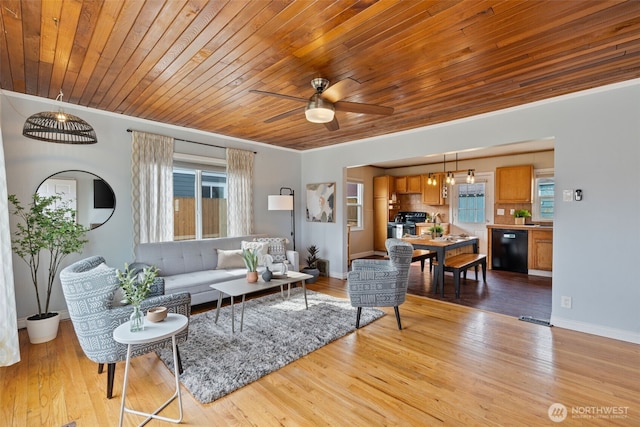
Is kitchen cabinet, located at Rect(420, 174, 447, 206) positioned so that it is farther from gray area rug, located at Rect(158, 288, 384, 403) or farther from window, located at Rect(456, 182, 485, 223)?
gray area rug, located at Rect(158, 288, 384, 403)

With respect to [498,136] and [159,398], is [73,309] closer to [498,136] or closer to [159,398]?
[159,398]

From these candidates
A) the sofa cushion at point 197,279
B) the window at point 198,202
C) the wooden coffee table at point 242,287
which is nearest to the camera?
the wooden coffee table at point 242,287

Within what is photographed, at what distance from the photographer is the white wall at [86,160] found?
126 inches

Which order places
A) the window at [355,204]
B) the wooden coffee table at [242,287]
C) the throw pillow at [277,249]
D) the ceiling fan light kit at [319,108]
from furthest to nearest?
the window at [355,204]
the throw pillow at [277,249]
the wooden coffee table at [242,287]
the ceiling fan light kit at [319,108]

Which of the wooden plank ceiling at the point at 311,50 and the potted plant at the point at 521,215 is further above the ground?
the wooden plank ceiling at the point at 311,50

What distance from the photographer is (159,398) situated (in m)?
2.07

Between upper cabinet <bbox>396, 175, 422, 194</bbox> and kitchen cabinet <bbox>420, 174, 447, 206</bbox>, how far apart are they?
0.48 feet

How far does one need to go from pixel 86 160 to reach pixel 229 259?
7.30 ft

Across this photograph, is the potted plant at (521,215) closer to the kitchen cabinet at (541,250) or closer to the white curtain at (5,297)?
the kitchen cabinet at (541,250)

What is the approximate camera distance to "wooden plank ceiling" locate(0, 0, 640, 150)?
1799mm

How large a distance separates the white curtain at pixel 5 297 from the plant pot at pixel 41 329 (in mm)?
521

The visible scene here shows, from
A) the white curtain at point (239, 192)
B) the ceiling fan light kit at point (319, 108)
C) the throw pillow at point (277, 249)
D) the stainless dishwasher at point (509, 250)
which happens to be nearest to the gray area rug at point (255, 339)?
the throw pillow at point (277, 249)

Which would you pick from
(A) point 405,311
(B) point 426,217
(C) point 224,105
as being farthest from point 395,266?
(B) point 426,217

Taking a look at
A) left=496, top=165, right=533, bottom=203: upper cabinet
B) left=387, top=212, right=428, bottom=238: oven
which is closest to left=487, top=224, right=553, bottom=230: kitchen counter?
left=496, top=165, right=533, bottom=203: upper cabinet
